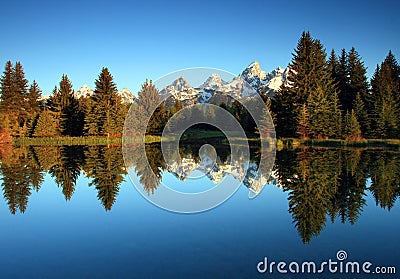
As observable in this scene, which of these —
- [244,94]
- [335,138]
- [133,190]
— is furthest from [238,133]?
[133,190]

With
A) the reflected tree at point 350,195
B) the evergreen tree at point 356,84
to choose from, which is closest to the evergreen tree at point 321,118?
the evergreen tree at point 356,84

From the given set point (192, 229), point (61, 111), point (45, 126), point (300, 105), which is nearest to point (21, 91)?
point (61, 111)

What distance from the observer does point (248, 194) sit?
1120 centimetres

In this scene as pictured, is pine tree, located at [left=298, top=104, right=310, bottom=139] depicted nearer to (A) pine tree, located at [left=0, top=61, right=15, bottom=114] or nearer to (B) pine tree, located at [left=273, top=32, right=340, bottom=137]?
(B) pine tree, located at [left=273, top=32, right=340, bottom=137]

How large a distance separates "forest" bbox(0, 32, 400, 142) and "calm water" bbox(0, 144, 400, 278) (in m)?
19.9

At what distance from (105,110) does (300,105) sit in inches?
984

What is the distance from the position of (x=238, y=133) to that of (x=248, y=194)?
1323 inches

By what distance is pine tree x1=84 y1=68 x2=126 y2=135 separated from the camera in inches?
1682

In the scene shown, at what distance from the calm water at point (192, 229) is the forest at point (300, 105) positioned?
19911 millimetres

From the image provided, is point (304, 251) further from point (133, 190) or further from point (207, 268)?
point (133, 190)

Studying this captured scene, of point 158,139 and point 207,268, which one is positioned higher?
point 158,139

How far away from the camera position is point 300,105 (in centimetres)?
3559

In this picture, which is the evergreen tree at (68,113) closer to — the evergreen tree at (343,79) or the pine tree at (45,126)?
the pine tree at (45,126)

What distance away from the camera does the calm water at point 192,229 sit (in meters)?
5.28
